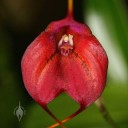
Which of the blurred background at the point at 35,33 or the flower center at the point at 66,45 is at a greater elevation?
the flower center at the point at 66,45

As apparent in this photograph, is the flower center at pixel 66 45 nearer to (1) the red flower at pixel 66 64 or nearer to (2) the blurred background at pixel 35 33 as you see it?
(1) the red flower at pixel 66 64

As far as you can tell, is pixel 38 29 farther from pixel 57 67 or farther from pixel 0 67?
pixel 57 67

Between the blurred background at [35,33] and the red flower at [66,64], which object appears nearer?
the red flower at [66,64]

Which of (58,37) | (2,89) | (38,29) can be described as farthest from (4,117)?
(58,37)

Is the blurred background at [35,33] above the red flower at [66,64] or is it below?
below

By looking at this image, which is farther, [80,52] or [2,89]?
[2,89]

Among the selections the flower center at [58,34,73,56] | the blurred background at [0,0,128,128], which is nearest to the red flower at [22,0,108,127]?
the flower center at [58,34,73,56]

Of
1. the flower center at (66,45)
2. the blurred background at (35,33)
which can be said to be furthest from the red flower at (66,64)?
the blurred background at (35,33)

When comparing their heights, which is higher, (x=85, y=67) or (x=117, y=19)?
(x=85, y=67)
